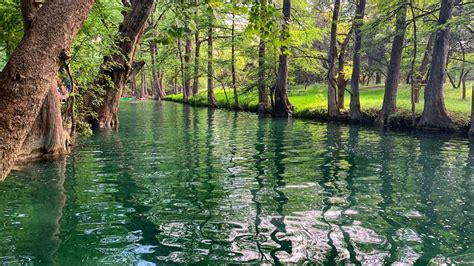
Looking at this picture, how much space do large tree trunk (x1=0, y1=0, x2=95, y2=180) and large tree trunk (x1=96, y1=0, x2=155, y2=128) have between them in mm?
10205

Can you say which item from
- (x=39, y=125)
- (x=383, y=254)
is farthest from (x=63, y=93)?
(x=383, y=254)

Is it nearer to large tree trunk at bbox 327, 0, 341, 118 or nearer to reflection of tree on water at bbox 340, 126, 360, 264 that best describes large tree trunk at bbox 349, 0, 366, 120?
large tree trunk at bbox 327, 0, 341, 118

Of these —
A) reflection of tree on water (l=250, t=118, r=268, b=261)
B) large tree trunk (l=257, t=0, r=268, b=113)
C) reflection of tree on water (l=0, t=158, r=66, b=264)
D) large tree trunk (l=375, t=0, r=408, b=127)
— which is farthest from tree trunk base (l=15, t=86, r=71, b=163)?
large tree trunk (l=257, t=0, r=268, b=113)

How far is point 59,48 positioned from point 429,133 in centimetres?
1640

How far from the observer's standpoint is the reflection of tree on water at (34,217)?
A: 14.0ft

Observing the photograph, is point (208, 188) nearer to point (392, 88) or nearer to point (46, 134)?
point (46, 134)

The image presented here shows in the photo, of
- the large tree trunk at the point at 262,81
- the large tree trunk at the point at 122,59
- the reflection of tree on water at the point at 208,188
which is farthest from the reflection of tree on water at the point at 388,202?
the large tree trunk at the point at 262,81

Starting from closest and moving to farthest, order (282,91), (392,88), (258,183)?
(258,183) < (392,88) < (282,91)

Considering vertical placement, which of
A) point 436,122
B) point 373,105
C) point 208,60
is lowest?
point 436,122

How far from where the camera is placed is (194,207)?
5.96 metres

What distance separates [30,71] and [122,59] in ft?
43.8

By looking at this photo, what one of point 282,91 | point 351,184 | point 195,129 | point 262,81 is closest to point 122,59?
point 195,129

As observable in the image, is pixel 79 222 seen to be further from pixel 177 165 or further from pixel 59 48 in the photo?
pixel 177 165

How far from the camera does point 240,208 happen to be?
19.4ft
